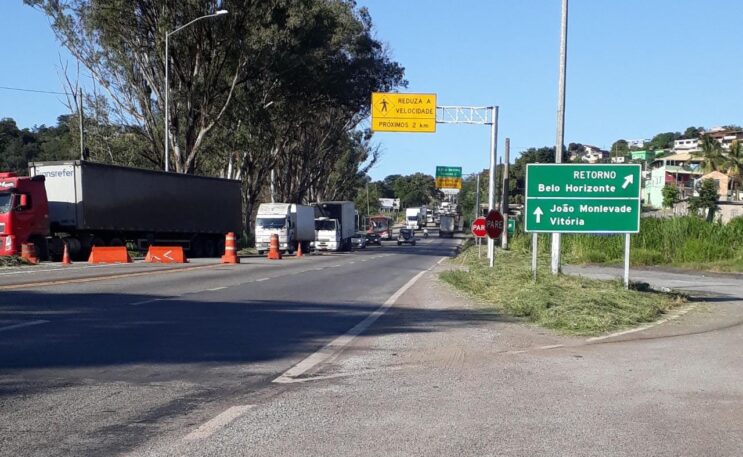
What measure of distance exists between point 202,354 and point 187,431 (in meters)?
3.85

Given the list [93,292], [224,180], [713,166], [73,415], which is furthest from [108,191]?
[713,166]

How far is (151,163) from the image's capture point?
57.2 meters

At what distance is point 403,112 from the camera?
36.5 meters

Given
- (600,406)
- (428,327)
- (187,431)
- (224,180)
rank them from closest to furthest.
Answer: (187,431) → (600,406) → (428,327) → (224,180)

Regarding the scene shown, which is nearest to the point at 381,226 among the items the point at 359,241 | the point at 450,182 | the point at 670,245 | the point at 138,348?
the point at 450,182

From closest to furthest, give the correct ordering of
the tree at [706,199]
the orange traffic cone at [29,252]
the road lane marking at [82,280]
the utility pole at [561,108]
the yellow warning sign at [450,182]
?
the road lane marking at [82,280], the utility pole at [561,108], the orange traffic cone at [29,252], the tree at [706,199], the yellow warning sign at [450,182]

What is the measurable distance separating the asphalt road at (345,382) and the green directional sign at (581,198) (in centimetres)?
329

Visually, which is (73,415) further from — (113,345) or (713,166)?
(713,166)

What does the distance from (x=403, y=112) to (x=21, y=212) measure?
15760 millimetres

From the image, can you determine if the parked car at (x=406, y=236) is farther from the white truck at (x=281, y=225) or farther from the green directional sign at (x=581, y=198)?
the green directional sign at (x=581, y=198)

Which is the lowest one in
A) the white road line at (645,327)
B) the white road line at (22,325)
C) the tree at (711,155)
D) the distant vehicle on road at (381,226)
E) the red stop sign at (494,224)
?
the distant vehicle on road at (381,226)

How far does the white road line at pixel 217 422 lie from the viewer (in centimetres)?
719

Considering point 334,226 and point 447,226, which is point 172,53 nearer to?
point 334,226

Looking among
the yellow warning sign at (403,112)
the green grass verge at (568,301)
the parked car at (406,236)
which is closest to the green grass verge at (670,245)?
the yellow warning sign at (403,112)
